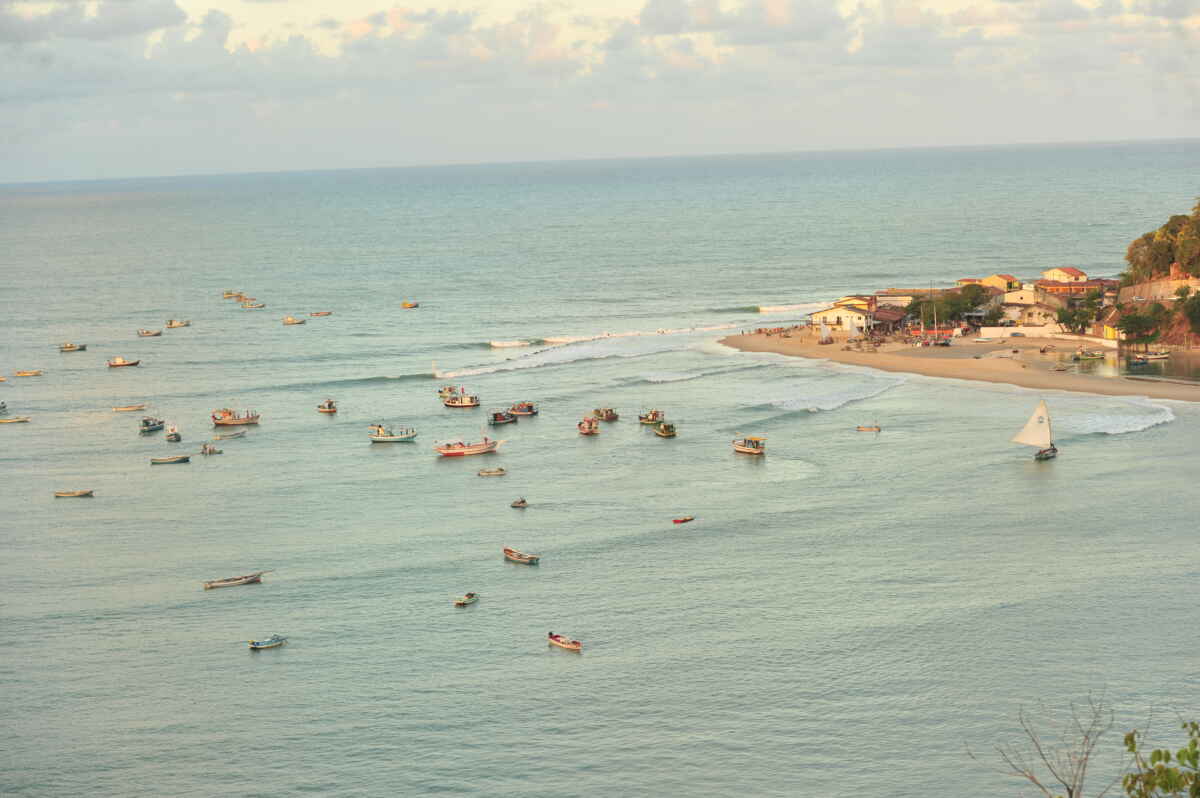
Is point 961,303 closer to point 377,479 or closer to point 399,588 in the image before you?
point 377,479

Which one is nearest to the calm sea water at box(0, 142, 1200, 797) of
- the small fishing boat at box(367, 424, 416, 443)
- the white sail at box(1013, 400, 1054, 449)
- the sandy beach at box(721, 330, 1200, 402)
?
the white sail at box(1013, 400, 1054, 449)

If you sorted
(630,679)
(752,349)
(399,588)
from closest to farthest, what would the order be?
(630,679), (399,588), (752,349)

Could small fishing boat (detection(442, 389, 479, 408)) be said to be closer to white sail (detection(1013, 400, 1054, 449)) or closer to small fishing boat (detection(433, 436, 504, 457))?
small fishing boat (detection(433, 436, 504, 457))

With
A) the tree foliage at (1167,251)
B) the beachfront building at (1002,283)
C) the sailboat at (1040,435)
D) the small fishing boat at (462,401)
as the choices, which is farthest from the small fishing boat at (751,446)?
the beachfront building at (1002,283)

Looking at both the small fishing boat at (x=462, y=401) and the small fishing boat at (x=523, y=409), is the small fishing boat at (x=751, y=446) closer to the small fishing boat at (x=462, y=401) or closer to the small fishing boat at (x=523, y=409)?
the small fishing boat at (x=523, y=409)

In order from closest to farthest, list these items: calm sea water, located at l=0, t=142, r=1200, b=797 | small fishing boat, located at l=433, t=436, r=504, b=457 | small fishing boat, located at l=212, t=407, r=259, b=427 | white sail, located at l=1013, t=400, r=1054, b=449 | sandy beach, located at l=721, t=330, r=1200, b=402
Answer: calm sea water, located at l=0, t=142, r=1200, b=797 < white sail, located at l=1013, t=400, r=1054, b=449 < small fishing boat, located at l=433, t=436, r=504, b=457 < small fishing boat, located at l=212, t=407, r=259, b=427 < sandy beach, located at l=721, t=330, r=1200, b=402

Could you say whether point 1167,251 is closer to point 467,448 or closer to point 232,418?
point 467,448

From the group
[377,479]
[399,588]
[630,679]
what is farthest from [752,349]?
[630,679]
